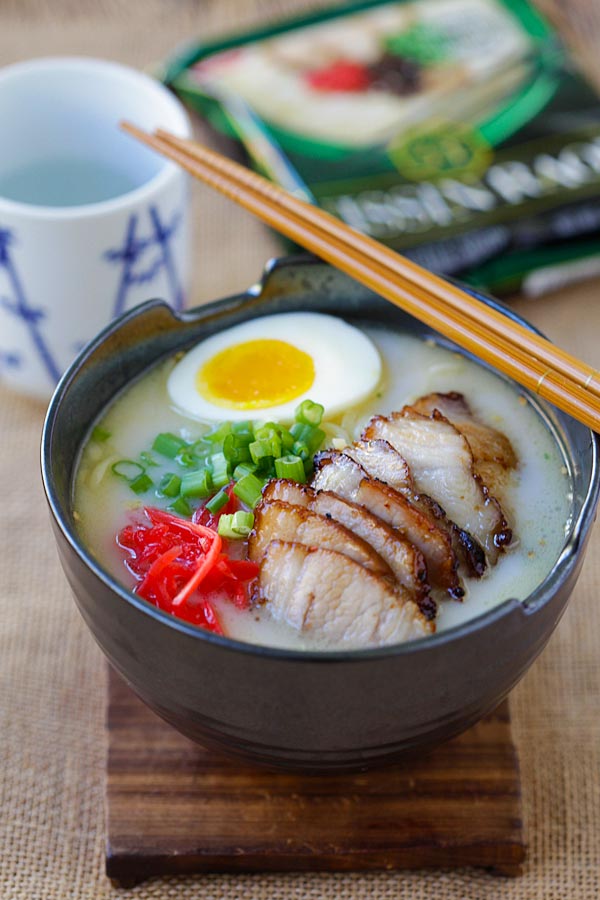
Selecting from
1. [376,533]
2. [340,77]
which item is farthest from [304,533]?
[340,77]

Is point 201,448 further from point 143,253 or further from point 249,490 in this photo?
point 143,253

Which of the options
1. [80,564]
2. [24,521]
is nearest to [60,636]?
[24,521]

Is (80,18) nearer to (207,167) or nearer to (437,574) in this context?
(207,167)

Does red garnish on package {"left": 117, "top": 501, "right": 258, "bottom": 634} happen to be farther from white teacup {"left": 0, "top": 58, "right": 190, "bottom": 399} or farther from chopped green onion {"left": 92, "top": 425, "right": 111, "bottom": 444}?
white teacup {"left": 0, "top": 58, "right": 190, "bottom": 399}

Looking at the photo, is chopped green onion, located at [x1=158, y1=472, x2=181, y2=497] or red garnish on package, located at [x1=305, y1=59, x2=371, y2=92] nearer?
chopped green onion, located at [x1=158, y1=472, x2=181, y2=497]

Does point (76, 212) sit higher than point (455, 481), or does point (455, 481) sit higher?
point (455, 481)

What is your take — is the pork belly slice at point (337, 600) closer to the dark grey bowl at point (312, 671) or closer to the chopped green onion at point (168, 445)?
the dark grey bowl at point (312, 671)

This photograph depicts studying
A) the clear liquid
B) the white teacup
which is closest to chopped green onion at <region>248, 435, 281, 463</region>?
the white teacup
